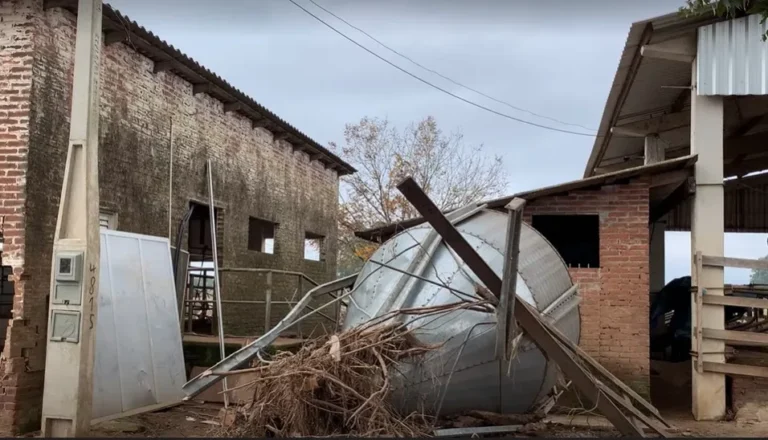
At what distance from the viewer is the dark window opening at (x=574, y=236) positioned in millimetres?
11789

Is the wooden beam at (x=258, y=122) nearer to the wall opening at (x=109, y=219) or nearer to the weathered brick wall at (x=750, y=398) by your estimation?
the wall opening at (x=109, y=219)

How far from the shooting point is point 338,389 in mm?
5230

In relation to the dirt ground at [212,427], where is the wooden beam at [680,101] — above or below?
above

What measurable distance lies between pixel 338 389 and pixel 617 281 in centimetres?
580

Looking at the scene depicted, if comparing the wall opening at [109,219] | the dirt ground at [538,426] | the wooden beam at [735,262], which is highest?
the wall opening at [109,219]

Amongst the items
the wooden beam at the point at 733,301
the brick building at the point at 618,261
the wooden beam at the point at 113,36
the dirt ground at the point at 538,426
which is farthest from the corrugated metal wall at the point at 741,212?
the wooden beam at the point at 113,36

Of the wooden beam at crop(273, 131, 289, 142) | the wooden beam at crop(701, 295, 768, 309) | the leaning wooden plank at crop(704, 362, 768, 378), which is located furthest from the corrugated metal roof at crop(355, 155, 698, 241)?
the wooden beam at crop(273, 131, 289, 142)

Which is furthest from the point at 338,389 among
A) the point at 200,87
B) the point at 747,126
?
the point at 747,126

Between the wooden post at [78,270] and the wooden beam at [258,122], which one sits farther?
the wooden beam at [258,122]

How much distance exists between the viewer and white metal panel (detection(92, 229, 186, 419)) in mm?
7801

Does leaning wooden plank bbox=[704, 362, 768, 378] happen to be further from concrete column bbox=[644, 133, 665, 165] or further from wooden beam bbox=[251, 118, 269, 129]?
wooden beam bbox=[251, 118, 269, 129]

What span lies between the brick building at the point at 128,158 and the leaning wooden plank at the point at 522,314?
207 inches

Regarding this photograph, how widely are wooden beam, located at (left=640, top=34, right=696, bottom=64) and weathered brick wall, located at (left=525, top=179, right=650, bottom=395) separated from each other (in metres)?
1.81

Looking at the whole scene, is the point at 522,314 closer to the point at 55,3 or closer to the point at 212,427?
the point at 212,427
